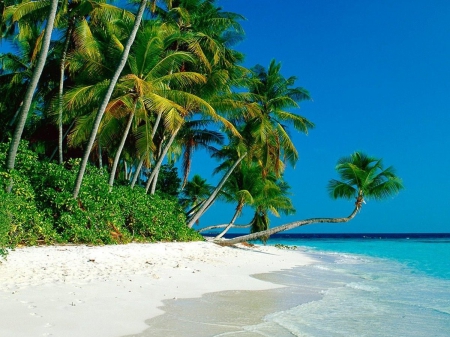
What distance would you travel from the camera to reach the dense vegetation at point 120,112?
12.7m

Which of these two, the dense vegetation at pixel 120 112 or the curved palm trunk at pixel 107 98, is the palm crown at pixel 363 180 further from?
the curved palm trunk at pixel 107 98

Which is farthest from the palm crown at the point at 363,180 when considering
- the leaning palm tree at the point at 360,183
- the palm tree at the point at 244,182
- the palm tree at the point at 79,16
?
the palm tree at the point at 79,16

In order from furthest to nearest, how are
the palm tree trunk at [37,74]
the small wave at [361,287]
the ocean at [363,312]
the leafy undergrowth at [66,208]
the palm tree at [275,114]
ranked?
the palm tree at [275,114] → the leafy undergrowth at [66,208] → the palm tree trunk at [37,74] → the small wave at [361,287] → the ocean at [363,312]

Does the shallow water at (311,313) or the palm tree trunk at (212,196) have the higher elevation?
the palm tree trunk at (212,196)

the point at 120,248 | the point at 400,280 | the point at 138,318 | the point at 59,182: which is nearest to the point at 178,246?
the point at 120,248

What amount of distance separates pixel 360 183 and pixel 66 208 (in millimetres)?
11556

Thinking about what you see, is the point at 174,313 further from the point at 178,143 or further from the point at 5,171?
the point at 178,143

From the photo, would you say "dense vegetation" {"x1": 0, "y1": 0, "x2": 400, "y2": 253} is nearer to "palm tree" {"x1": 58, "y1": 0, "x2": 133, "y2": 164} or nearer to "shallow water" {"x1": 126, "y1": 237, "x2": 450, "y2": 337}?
"palm tree" {"x1": 58, "y1": 0, "x2": 133, "y2": 164}

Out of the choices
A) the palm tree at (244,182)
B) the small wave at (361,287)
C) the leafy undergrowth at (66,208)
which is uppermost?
the palm tree at (244,182)

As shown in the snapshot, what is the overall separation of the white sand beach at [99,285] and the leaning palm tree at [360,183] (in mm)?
7123

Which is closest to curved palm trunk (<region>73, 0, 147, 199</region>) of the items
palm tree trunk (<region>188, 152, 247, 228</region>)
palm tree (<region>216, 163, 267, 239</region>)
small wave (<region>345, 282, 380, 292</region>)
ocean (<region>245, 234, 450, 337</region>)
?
ocean (<region>245, 234, 450, 337</region>)

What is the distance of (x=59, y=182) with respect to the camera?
1316 cm

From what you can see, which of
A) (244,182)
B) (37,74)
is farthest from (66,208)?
(244,182)

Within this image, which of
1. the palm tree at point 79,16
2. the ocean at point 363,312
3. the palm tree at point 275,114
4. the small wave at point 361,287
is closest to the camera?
the ocean at point 363,312
